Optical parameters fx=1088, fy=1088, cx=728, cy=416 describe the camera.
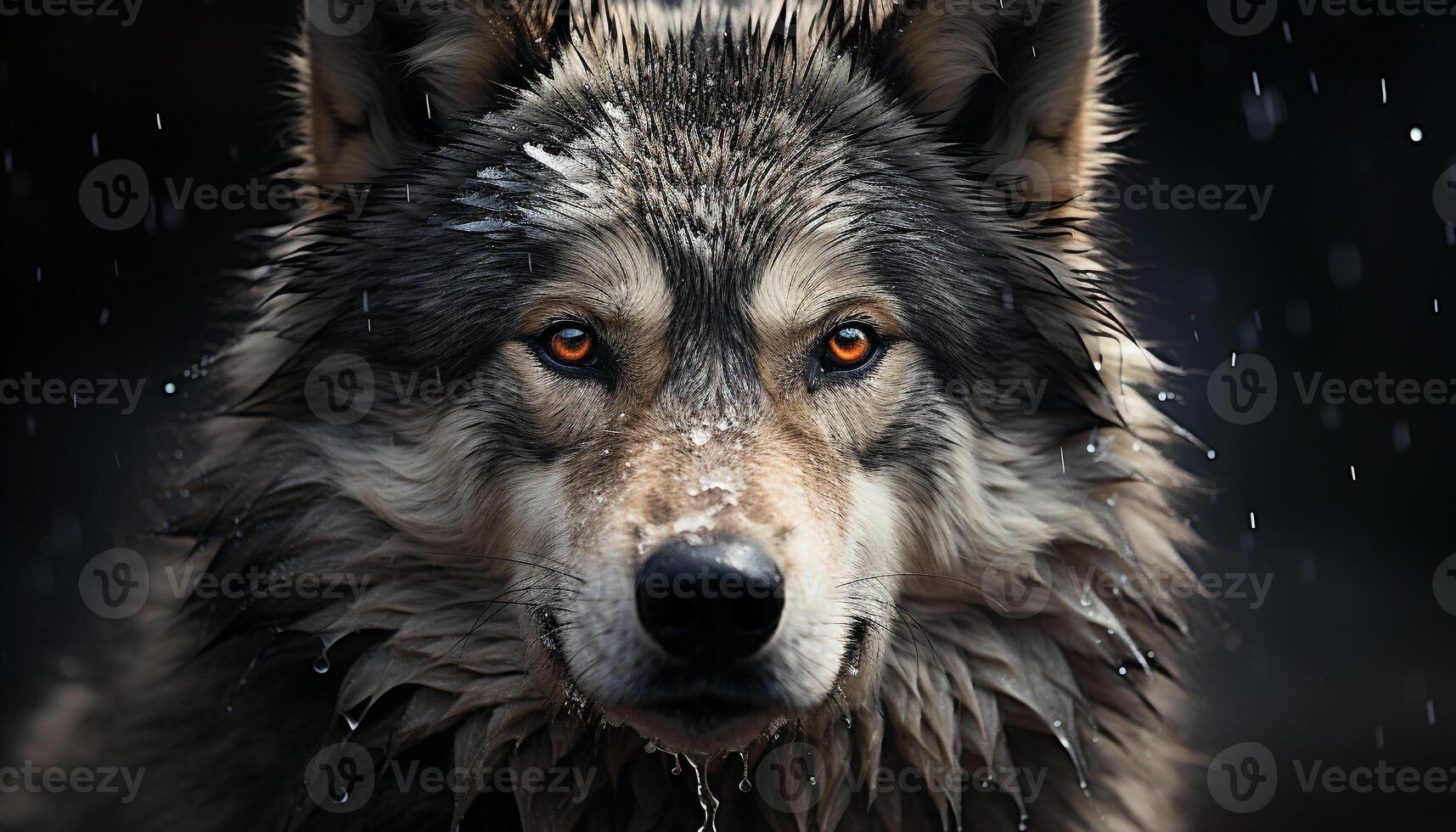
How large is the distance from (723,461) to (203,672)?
5.53ft

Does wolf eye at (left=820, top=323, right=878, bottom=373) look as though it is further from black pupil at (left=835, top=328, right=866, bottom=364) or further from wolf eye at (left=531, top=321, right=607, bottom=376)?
wolf eye at (left=531, top=321, right=607, bottom=376)

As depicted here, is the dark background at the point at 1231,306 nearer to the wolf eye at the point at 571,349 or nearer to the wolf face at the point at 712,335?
the wolf face at the point at 712,335

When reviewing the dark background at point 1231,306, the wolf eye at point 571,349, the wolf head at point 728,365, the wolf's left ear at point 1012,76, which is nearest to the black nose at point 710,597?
the wolf head at point 728,365

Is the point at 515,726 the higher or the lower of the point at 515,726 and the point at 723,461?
the lower

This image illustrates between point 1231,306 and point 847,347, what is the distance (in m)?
4.81

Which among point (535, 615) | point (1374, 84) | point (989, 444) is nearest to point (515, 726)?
point (535, 615)

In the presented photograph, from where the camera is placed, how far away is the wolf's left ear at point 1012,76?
9.84 feet

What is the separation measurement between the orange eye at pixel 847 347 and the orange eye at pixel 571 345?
61cm

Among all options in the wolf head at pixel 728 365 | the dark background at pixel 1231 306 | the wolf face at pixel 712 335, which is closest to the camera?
the wolf face at pixel 712 335

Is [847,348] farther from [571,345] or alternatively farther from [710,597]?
[710,597]

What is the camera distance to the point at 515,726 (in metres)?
2.85

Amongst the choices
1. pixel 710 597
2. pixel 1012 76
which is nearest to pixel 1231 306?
pixel 1012 76

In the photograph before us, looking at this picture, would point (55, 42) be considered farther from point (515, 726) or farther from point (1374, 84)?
point (1374, 84)

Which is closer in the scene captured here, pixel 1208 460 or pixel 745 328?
pixel 745 328
